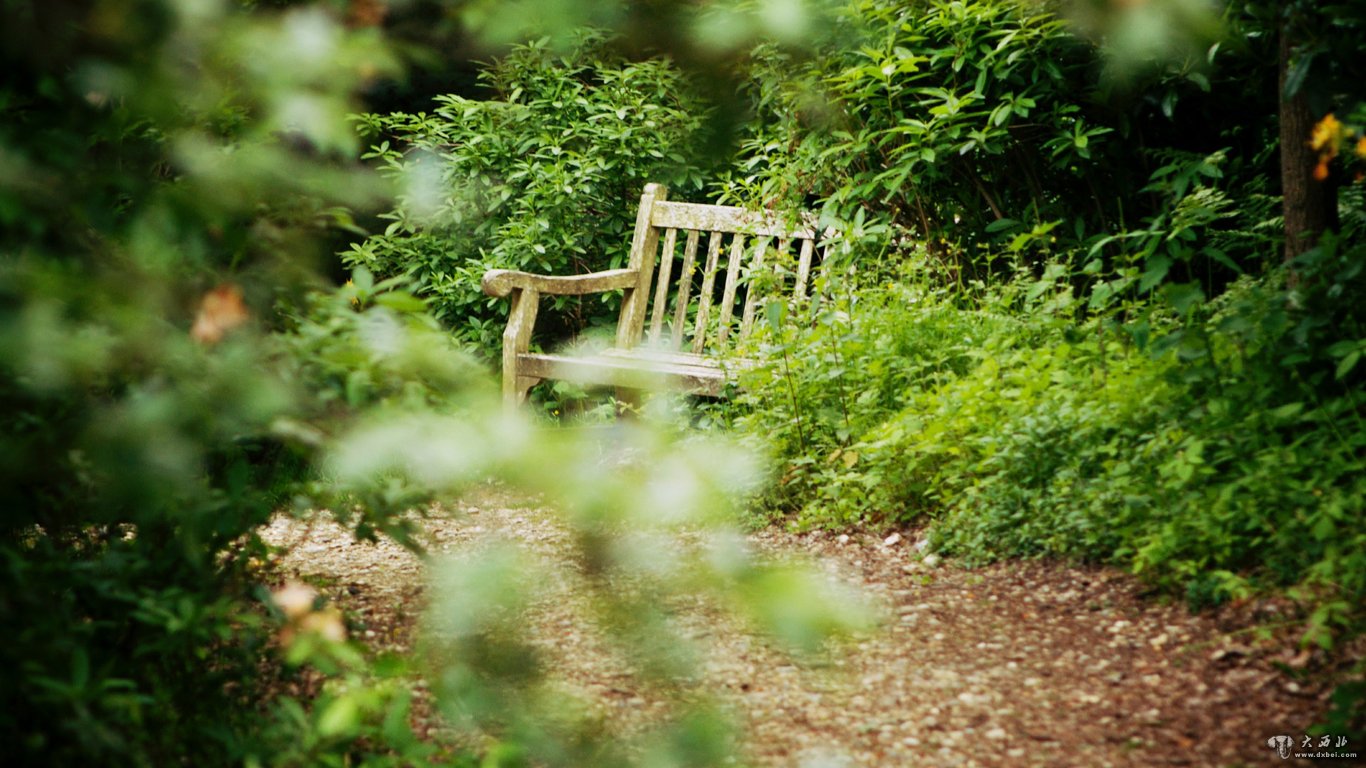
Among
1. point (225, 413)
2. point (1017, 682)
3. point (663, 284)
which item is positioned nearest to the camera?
point (225, 413)

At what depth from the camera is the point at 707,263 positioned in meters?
4.83

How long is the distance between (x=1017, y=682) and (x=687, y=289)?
9.04 ft

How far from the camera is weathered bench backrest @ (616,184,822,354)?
176 inches

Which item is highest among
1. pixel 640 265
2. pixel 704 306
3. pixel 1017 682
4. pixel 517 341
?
pixel 640 265

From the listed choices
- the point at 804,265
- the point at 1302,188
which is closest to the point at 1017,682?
the point at 1302,188

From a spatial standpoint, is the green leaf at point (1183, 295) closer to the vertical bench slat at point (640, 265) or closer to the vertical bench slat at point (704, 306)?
the vertical bench slat at point (704, 306)

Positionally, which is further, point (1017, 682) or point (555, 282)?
point (555, 282)

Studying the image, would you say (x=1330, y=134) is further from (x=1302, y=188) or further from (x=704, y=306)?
(x=704, y=306)

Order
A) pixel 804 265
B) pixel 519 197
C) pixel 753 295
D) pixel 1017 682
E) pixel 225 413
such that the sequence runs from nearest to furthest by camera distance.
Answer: pixel 225 413, pixel 1017 682, pixel 804 265, pixel 753 295, pixel 519 197

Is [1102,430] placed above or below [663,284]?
below

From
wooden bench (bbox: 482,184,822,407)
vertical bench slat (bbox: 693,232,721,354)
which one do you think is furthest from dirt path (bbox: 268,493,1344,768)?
vertical bench slat (bbox: 693,232,721,354)

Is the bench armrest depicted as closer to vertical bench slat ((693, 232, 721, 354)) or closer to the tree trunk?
vertical bench slat ((693, 232, 721, 354))

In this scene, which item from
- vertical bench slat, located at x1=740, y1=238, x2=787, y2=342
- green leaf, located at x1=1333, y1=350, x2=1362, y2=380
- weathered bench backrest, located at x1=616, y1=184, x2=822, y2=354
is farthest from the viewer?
weathered bench backrest, located at x1=616, y1=184, x2=822, y2=354

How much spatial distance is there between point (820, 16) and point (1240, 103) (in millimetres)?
3762
